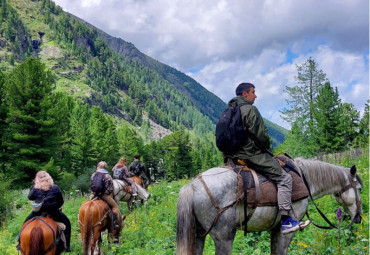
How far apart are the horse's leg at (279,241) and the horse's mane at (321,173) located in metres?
1.20

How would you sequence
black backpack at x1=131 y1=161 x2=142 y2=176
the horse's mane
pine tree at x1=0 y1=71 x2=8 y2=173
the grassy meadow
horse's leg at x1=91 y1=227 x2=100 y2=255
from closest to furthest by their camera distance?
1. the horse's mane
2. the grassy meadow
3. horse's leg at x1=91 y1=227 x2=100 y2=255
4. black backpack at x1=131 y1=161 x2=142 y2=176
5. pine tree at x1=0 y1=71 x2=8 y2=173

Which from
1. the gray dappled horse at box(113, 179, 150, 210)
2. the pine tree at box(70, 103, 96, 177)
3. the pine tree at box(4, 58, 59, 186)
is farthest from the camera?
the pine tree at box(70, 103, 96, 177)

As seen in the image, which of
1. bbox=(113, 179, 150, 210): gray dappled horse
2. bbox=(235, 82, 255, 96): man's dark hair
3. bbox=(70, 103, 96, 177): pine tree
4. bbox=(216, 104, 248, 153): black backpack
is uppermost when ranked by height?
bbox=(70, 103, 96, 177): pine tree

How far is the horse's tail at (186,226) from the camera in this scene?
4.51 meters

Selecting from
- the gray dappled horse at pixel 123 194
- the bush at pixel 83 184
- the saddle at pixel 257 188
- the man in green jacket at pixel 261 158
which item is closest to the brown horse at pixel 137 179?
the gray dappled horse at pixel 123 194

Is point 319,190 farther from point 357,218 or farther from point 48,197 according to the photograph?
point 48,197

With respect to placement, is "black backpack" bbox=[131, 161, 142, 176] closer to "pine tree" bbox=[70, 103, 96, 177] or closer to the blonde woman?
the blonde woman

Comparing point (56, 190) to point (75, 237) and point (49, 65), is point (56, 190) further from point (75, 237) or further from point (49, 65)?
point (49, 65)

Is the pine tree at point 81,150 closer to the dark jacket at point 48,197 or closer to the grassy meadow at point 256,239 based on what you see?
the grassy meadow at point 256,239

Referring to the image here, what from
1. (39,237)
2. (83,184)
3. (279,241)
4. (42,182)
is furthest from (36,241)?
(83,184)

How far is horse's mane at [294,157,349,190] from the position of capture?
18.9ft

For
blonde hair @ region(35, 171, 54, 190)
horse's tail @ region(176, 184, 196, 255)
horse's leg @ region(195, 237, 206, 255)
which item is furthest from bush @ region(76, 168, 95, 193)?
horse's tail @ region(176, 184, 196, 255)

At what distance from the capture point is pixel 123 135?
6675 centimetres

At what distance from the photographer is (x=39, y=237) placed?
6.08 meters
